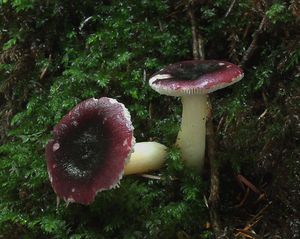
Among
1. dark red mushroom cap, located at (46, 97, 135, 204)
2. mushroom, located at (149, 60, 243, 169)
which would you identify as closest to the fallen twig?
mushroom, located at (149, 60, 243, 169)

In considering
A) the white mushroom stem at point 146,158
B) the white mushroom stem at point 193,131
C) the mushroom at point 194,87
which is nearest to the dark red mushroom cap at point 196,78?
the mushroom at point 194,87

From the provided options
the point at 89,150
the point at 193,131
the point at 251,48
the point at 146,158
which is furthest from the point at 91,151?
the point at 251,48

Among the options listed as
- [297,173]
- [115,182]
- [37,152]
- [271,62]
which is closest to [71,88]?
[37,152]

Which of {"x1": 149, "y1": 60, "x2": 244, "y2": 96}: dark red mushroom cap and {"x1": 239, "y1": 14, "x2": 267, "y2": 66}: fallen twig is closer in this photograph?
{"x1": 149, "y1": 60, "x2": 244, "y2": 96}: dark red mushroom cap

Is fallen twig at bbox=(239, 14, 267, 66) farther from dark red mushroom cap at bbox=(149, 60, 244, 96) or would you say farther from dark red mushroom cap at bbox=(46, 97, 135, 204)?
dark red mushroom cap at bbox=(46, 97, 135, 204)

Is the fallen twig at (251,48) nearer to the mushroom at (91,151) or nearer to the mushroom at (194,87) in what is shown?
the mushroom at (194,87)

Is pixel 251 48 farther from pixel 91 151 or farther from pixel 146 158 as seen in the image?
pixel 91 151
